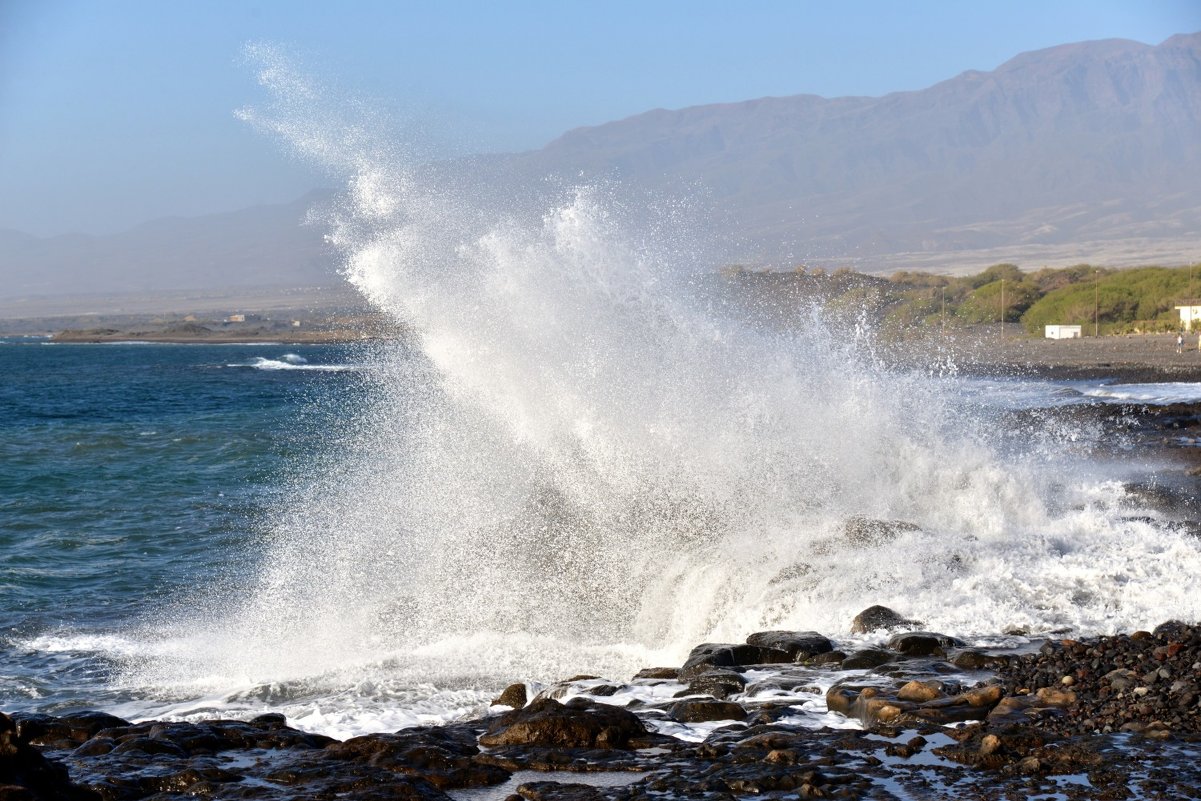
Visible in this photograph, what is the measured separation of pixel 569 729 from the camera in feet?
26.3

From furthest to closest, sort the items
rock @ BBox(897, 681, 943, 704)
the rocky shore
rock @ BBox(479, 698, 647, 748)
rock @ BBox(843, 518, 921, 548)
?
1. rock @ BBox(843, 518, 921, 548)
2. rock @ BBox(897, 681, 943, 704)
3. rock @ BBox(479, 698, 647, 748)
4. the rocky shore

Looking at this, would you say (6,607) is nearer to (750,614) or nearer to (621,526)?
(621,526)

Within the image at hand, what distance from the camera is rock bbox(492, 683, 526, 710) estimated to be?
30.6ft

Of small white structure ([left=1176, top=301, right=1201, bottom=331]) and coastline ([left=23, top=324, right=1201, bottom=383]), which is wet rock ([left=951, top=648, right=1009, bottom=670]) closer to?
coastline ([left=23, top=324, right=1201, bottom=383])

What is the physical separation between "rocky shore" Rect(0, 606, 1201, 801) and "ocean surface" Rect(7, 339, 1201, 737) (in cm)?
45

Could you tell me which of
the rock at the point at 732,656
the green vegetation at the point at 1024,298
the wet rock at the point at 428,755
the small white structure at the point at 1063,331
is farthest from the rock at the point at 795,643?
the small white structure at the point at 1063,331

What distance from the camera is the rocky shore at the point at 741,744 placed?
6910mm

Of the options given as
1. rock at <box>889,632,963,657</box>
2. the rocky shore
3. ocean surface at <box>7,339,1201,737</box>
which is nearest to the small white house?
ocean surface at <box>7,339,1201,737</box>

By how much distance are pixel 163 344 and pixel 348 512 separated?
499 ft

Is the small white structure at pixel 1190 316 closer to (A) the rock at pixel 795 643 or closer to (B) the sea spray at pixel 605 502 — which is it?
(B) the sea spray at pixel 605 502

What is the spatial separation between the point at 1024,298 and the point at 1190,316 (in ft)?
78.1

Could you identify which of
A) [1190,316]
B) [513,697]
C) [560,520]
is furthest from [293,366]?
[513,697]

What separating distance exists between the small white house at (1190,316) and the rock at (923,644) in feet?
194

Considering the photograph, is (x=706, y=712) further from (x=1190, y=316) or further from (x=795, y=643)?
(x=1190, y=316)
